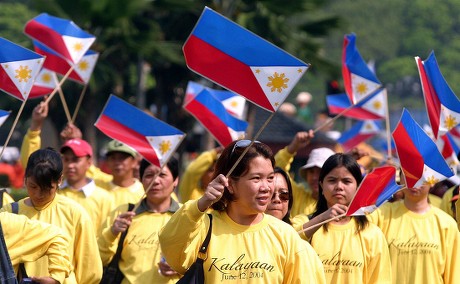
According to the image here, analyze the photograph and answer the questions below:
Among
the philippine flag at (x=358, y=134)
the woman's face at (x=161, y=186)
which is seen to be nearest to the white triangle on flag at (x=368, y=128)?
the philippine flag at (x=358, y=134)

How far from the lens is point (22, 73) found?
9.34 meters

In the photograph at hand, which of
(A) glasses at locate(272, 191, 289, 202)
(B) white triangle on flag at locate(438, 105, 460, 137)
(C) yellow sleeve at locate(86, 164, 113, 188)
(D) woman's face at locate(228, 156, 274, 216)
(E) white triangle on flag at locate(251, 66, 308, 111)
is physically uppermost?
(B) white triangle on flag at locate(438, 105, 460, 137)

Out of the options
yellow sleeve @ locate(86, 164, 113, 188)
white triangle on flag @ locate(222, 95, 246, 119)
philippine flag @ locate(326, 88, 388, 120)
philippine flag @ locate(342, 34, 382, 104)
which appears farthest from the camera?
philippine flag @ locate(326, 88, 388, 120)

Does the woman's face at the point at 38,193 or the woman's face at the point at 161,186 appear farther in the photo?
the woman's face at the point at 161,186

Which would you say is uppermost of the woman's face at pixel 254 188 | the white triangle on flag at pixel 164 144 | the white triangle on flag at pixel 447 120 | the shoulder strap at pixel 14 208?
the white triangle on flag at pixel 447 120

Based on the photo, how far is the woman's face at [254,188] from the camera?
7.04 meters

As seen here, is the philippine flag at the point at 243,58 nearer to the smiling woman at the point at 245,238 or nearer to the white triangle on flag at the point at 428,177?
the smiling woman at the point at 245,238

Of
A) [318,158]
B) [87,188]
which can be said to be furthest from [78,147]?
[318,158]

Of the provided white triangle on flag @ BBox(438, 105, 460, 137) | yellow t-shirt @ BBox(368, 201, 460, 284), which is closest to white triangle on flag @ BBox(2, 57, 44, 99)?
yellow t-shirt @ BBox(368, 201, 460, 284)

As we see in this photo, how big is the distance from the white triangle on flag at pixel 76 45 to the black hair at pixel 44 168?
3.90 metres

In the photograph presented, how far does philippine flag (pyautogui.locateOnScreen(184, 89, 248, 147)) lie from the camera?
10.9 m

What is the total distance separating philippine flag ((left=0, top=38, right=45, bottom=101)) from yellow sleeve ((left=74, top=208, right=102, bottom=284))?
118cm

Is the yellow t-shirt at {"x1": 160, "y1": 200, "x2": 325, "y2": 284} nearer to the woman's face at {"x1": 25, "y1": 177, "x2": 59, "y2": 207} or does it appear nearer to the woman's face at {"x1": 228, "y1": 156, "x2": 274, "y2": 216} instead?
the woman's face at {"x1": 228, "y1": 156, "x2": 274, "y2": 216}

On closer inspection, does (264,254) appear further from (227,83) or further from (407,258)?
(407,258)
